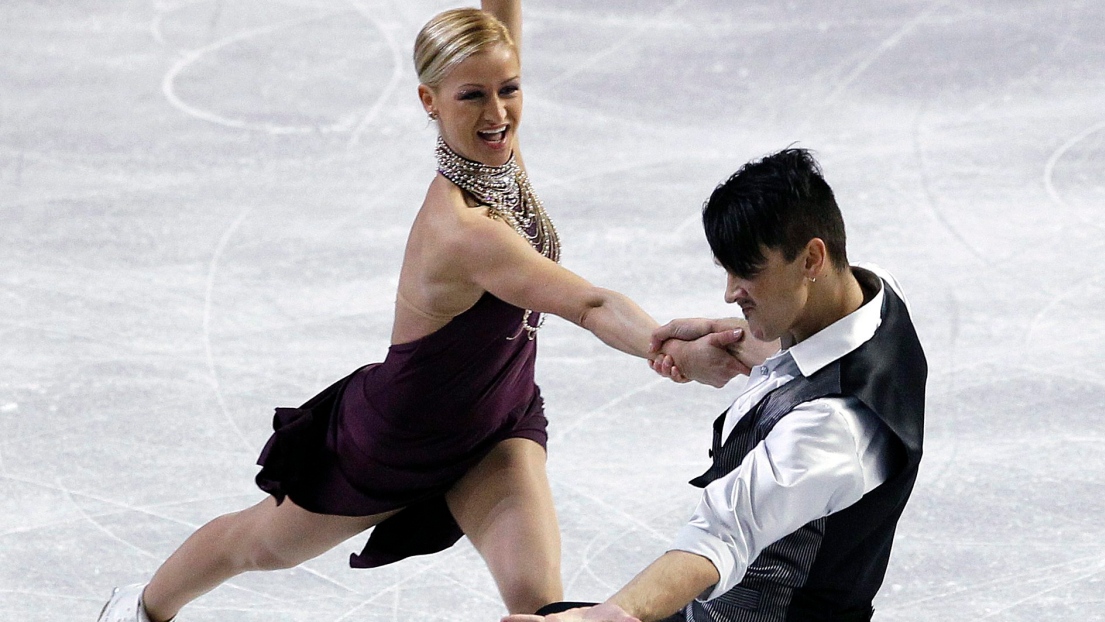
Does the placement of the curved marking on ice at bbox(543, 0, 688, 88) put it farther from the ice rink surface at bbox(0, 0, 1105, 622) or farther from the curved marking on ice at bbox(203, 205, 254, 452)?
the curved marking on ice at bbox(203, 205, 254, 452)

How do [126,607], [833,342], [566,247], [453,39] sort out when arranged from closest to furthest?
[833,342]
[453,39]
[126,607]
[566,247]

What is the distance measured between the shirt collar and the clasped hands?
46 cm

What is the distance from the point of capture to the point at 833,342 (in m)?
2.26

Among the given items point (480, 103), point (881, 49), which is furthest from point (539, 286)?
point (881, 49)

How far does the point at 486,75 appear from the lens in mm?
2949

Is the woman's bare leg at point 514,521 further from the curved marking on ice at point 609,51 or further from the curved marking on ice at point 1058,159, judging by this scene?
the curved marking on ice at point 609,51

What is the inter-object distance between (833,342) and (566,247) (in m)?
3.54

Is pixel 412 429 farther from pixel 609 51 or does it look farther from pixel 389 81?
pixel 609 51

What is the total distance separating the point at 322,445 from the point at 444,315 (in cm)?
49

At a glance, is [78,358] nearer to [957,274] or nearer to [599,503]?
[599,503]

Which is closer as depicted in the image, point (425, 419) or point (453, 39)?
point (453, 39)

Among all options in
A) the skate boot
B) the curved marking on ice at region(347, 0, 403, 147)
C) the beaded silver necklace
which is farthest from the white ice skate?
the curved marking on ice at region(347, 0, 403, 147)

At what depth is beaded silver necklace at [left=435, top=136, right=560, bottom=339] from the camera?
3.01 meters

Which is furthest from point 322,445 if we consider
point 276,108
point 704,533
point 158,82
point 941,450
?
point 158,82
